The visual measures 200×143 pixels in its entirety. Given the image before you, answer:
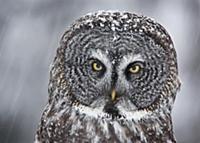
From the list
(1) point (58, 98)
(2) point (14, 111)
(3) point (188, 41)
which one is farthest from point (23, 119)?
(1) point (58, 98)

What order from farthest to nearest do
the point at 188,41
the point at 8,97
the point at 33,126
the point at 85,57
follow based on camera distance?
the point at 188,41 → the point at 8,97 → the point at 33,126 → the point at 85,57

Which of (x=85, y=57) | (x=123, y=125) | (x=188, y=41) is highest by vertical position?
(x=188, y=41)

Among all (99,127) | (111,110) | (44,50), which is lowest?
(99,127)

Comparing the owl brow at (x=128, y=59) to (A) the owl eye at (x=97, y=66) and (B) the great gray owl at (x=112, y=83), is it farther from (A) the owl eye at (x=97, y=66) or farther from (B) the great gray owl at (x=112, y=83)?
(A) the owl eye at (x=97, y=66)

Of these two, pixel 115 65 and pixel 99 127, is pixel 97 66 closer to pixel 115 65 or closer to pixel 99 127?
pixel 115 65

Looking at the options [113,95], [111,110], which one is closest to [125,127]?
[111,110]

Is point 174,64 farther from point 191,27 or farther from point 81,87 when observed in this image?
point 191,27

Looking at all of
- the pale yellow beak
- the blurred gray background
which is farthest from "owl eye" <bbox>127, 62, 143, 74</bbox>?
the blurred gray background
